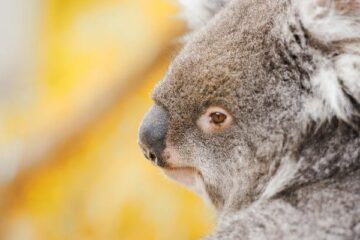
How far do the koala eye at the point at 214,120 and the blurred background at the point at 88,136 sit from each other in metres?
2.63

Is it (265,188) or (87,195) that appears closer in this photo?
(265,188)

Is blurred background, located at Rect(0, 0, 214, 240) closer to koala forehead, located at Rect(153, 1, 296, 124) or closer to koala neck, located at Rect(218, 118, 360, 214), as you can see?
koala forehead, located at Rect(153, 1, 296, 124)

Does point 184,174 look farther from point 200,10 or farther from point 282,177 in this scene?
point 200,10

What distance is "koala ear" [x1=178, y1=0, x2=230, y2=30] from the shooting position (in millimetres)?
2938

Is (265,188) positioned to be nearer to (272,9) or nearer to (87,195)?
(272,9)

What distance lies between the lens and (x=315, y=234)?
2104mm

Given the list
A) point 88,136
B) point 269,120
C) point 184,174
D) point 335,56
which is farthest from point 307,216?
point 88,136

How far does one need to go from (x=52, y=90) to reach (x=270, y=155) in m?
3.40

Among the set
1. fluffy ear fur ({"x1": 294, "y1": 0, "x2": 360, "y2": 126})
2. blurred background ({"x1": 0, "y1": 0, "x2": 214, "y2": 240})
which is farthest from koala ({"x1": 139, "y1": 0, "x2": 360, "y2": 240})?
blurred background ({"x1": 0, "y1": 0, "x2": 214, "y2": 240})

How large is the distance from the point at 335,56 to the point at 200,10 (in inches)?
31.7

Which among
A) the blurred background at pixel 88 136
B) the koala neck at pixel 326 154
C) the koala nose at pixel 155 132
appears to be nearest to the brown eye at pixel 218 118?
the koala nose at pixel 155 132

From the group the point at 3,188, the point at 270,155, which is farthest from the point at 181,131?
the point at 3,188

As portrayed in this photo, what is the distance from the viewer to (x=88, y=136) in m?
5.43

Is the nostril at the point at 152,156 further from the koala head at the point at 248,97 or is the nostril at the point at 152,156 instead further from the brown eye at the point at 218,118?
the brown eye at the point at 218,118
